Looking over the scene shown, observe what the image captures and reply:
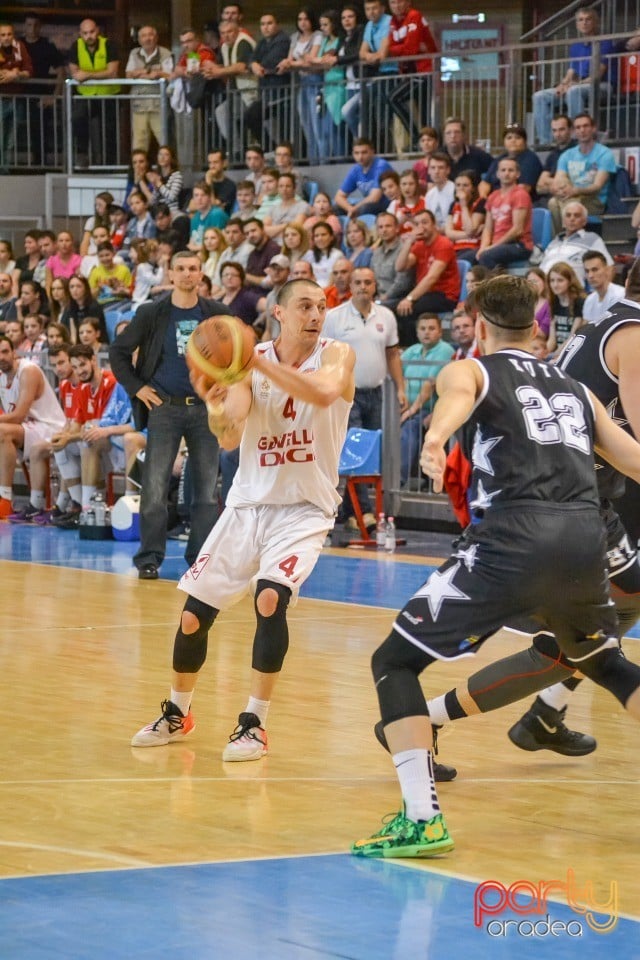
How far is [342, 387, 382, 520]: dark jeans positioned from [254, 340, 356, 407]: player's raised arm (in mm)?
7729

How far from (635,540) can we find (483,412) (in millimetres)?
2026

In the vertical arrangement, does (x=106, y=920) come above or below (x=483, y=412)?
below

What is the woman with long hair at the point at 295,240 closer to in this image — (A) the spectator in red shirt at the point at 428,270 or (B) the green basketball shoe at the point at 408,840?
(A) the spectator in red shirt at the point at 428,270

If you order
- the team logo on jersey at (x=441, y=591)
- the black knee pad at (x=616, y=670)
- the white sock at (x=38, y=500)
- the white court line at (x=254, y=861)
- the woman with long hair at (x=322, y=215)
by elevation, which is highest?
the woman with long hair at (x=322, y=215)

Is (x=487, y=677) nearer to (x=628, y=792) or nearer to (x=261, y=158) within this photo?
(x=628, y=792)

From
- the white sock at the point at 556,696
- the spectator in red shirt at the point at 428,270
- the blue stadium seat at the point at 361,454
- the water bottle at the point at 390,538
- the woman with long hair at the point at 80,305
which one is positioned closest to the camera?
the white sock at the point at 556,696

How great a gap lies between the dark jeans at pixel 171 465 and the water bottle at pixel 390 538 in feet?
7.64

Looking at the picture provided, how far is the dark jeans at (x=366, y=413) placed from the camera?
14109mm

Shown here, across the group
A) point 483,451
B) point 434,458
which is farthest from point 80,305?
point 434,458

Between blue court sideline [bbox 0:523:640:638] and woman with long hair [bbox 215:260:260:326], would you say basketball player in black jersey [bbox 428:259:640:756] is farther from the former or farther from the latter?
woman with long hair [bbox 215:260:260:326]

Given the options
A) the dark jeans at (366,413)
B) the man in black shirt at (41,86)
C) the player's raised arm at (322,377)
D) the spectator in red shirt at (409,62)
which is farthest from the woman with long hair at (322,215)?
the player's raised arm at (322,377)

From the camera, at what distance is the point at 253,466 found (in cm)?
643

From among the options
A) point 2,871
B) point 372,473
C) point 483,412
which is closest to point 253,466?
point 483,412

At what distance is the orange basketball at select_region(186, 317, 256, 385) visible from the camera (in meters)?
5.71
